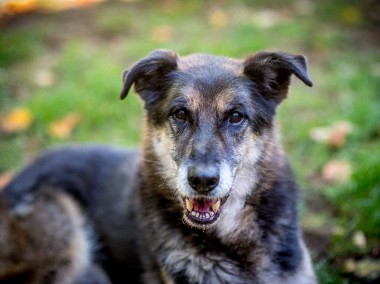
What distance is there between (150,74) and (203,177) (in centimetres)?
97

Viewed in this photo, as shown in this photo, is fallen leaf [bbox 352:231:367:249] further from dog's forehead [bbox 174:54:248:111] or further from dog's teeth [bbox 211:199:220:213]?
dog's forehead [bbox 174:54:248:111]

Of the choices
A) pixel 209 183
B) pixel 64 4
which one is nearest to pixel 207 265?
pixel 209 183

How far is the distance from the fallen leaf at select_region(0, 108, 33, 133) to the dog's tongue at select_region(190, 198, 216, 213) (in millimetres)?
3700

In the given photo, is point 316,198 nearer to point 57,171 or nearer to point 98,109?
point 57,171

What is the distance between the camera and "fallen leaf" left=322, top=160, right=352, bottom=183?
4969 millimetres

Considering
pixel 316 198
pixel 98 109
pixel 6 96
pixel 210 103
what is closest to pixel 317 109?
pixel 316 198

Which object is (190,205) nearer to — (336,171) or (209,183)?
(209,183)

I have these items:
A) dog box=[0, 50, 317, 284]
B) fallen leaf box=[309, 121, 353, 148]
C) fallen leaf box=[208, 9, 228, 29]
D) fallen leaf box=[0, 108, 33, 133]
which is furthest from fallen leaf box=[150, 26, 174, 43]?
dog box=[0, 50, 317, 284]

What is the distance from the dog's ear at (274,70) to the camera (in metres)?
3.28

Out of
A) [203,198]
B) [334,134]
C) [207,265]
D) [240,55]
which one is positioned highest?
[203,198]

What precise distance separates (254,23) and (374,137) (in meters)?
3.04

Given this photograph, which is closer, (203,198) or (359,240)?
(203,198)

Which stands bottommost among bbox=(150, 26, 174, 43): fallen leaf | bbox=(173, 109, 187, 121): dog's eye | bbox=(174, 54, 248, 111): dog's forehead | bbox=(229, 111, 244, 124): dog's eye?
bbox=(150, 26, 174, 43): fallen leaf

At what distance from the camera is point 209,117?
10.6ft
